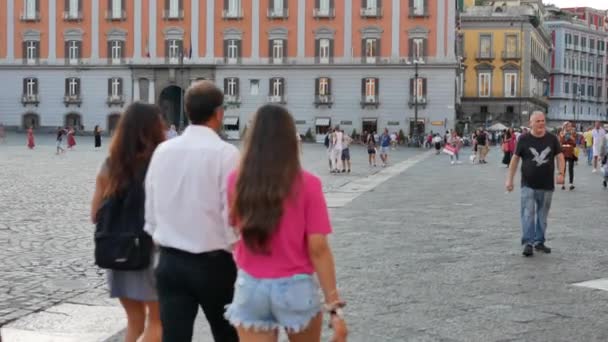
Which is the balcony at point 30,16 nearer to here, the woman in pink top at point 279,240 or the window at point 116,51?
the window at point 116,51

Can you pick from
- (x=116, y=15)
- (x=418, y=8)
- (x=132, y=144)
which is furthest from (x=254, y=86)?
(x=132, y=144)

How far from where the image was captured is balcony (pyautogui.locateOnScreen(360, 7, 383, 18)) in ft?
212

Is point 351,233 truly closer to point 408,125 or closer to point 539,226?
point 539,226

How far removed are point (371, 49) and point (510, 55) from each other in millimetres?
26730

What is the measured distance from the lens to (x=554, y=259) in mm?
10719

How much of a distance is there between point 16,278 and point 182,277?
4946 mm

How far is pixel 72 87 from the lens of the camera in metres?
68.0

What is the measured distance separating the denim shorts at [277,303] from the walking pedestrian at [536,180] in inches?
284

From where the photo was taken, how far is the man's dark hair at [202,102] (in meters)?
4.77

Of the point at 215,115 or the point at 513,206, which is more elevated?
the point at 215,115

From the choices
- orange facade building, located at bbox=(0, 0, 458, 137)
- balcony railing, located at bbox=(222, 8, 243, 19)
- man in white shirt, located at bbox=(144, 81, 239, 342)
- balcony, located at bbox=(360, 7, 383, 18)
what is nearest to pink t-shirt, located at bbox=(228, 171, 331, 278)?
man in white shirt, located at bbox=(144, 81, 239, 342)

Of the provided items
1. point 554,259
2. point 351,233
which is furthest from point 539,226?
point 351,233

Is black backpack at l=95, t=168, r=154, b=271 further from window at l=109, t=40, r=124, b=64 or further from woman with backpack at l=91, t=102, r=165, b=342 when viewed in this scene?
window at l=109, t=40, r=124, b=64

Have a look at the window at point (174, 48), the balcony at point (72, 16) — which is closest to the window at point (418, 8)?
the window at point (174, 48)
